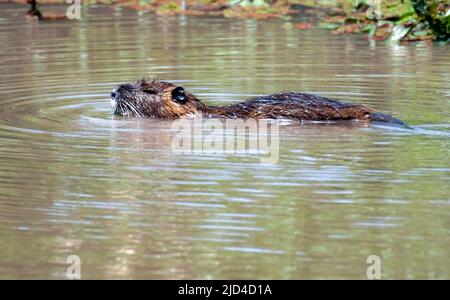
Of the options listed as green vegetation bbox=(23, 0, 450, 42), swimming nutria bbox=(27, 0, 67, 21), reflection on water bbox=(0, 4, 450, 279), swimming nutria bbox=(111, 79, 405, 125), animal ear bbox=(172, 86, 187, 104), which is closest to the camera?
reflection on water bbox=(0, 4, 450, 279)

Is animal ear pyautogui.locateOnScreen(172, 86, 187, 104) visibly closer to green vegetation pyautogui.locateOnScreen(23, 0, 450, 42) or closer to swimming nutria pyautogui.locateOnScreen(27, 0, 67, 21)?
green vegetation pyautogui.locateOnScreen(23, 0, 450, 42)

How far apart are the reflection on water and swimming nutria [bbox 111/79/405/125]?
0.63ft

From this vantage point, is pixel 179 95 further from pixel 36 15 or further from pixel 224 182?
pixel 36 15

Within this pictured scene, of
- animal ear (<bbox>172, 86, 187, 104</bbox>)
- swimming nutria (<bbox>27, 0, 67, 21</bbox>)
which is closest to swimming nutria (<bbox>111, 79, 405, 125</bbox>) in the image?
animal ear (<bbox>172, 86, 187, 104</bbox>)

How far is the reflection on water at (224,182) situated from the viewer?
5.80 metres

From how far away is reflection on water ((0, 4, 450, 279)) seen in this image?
5805 millimetres

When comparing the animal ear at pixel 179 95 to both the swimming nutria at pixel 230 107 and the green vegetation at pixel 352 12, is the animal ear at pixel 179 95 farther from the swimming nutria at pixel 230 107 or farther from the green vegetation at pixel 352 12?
the green vegetation at pixel 352 12

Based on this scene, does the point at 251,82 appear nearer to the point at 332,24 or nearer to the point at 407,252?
the point at 332,24

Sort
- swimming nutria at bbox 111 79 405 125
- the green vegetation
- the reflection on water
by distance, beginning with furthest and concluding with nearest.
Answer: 1. the green vegetation
2. swimming nutria at bbox 111 79 405 125
3. the reflection on water

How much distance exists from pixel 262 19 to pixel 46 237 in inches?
438

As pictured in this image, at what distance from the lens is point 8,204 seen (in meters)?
6.83

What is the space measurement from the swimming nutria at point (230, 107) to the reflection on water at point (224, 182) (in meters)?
0.19

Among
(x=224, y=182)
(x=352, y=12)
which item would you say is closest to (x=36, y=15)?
(x=352, y=12)

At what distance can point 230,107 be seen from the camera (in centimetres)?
984
